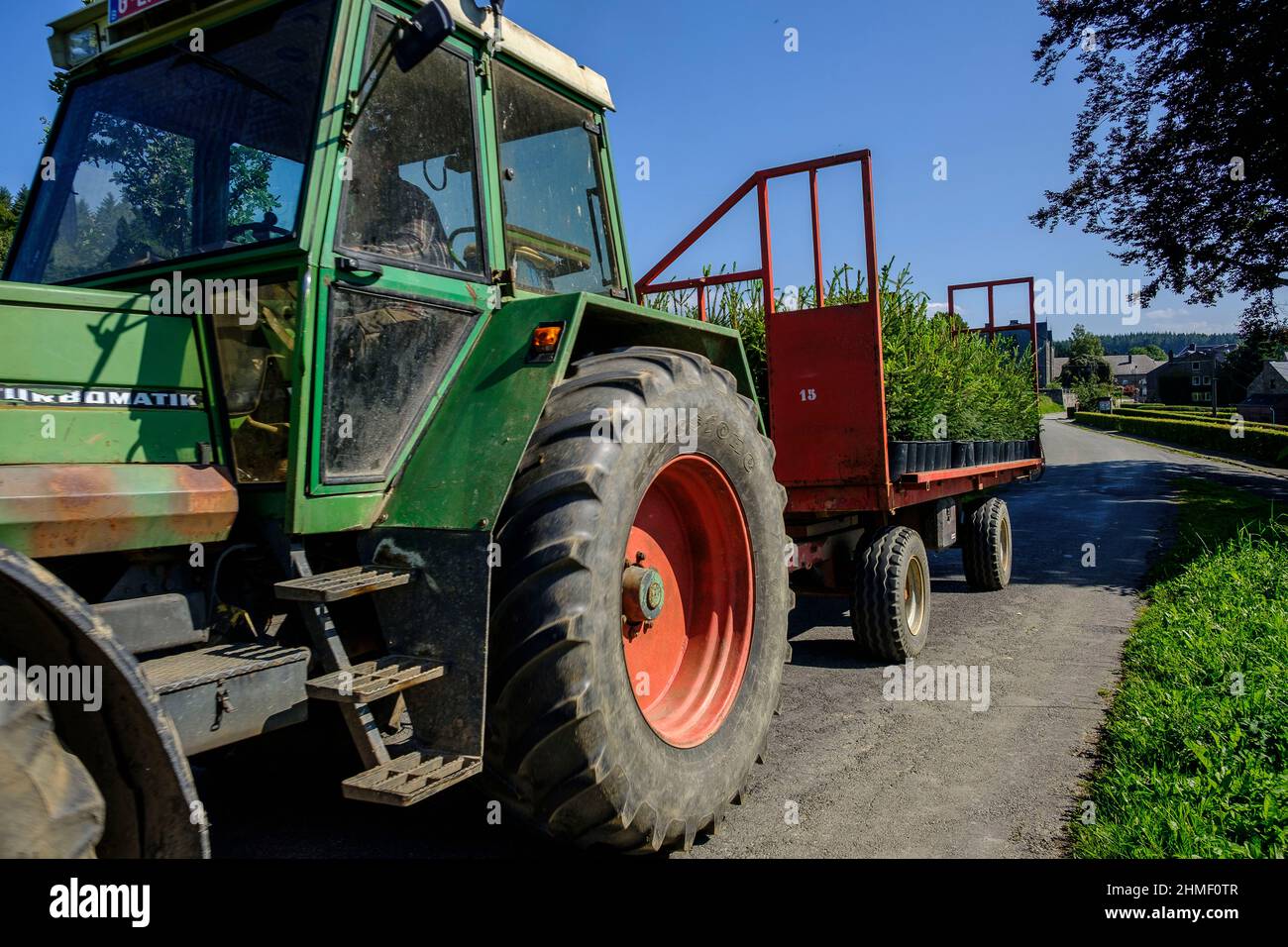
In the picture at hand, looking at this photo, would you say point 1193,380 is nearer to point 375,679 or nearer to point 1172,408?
point 1172,408

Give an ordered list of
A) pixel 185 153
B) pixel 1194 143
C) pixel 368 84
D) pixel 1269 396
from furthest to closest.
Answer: pixel 1269 396, pixel 1194 143, pixel 185 153, pixel 368 84

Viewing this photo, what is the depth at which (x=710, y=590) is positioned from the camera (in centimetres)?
368

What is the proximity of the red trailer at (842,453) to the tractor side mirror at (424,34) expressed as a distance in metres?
3.41

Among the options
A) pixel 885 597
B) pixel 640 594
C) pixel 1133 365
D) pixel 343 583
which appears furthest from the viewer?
pixel 1133 365

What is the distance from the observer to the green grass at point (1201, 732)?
3.25 m

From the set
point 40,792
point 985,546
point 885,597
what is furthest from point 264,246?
point 985,546

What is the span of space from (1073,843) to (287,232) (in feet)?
11.0

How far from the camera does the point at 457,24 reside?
10.4 ft

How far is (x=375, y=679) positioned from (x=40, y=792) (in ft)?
2.76

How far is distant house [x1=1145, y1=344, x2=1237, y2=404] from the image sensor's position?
2982 inches

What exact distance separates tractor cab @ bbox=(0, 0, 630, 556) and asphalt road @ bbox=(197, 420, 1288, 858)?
101cm

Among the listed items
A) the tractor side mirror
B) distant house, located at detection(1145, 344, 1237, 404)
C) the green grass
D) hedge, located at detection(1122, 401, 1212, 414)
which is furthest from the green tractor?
distant house, located at detection(1145, 344, 1237, 404)

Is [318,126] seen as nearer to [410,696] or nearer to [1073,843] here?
[410,696]

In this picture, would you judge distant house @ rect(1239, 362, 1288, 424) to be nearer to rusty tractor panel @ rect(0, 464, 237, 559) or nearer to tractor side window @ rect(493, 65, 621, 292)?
tractor side window @ rect(493, 65, 621, 292)
